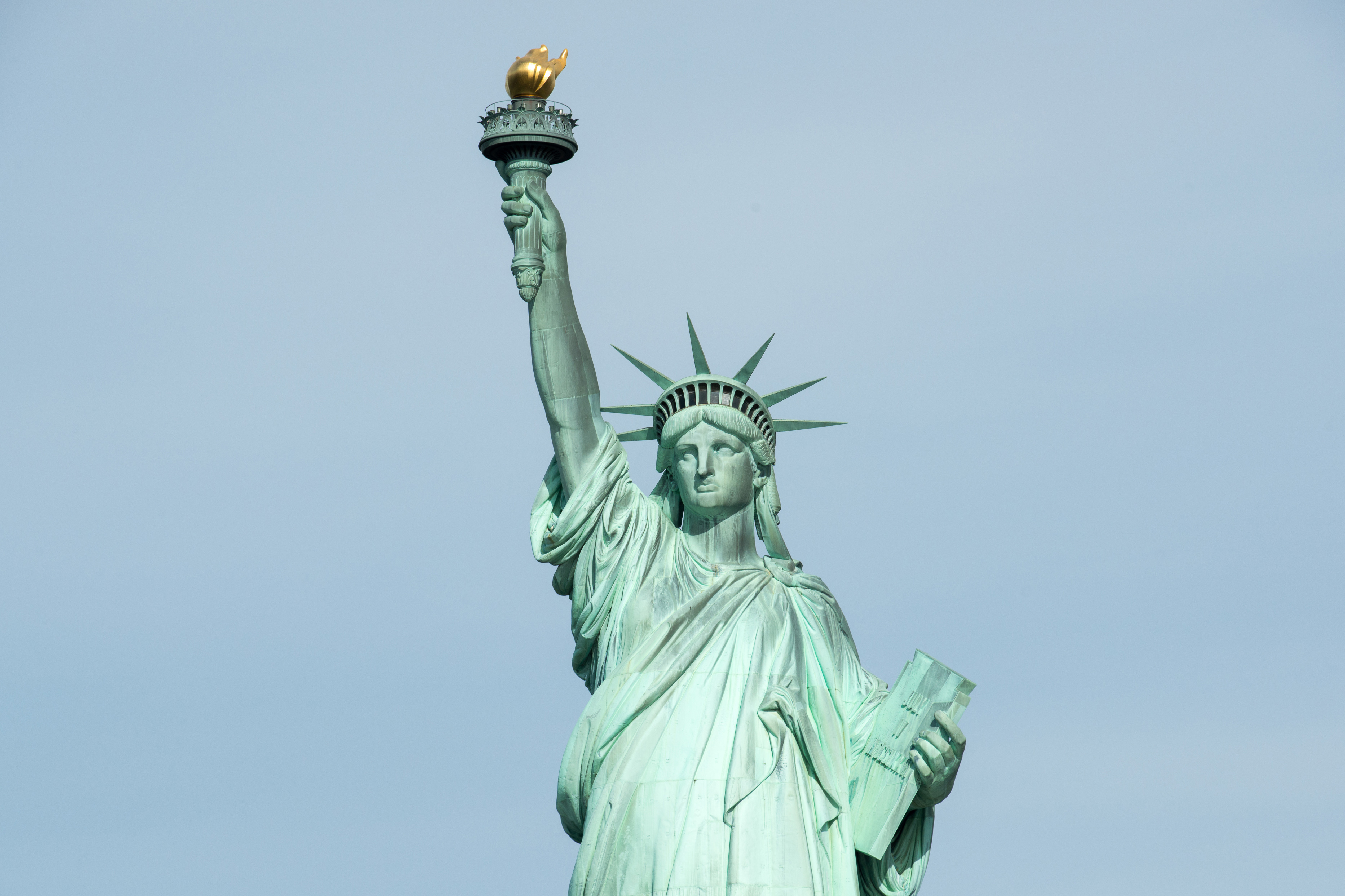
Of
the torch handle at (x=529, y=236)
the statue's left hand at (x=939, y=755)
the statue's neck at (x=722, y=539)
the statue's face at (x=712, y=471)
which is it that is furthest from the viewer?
the statue's neck at (x=722, y=539)

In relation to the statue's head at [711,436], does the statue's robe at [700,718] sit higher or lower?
lower

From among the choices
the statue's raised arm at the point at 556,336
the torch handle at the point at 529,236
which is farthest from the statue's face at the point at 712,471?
the torch handle at the point at 529,236

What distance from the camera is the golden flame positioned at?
22.5 metres

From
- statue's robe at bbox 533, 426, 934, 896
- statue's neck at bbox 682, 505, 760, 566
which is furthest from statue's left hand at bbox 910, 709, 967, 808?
statue's neck at bbox 682, 505, 760, 566

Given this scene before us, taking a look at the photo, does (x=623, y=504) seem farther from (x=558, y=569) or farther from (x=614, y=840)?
(x=614, y=840)

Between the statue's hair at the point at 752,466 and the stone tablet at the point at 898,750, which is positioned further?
the statue's hair at the point at 752,466

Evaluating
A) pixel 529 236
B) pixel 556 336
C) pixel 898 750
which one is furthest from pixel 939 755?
pixel 529 236

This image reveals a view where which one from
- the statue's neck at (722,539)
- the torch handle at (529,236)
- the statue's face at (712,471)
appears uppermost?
the torch handle at (529,236)

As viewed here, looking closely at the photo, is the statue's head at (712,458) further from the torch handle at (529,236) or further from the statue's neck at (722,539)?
the torch handle at (529,236)

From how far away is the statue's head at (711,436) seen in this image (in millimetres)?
22938

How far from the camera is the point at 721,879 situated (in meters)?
21.4

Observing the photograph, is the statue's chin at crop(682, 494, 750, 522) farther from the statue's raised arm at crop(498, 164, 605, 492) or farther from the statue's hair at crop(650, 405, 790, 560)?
the statue's raised arm at crop(498, 164, 605, 492)

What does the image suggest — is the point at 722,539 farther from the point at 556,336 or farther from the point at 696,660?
the point at 556,336

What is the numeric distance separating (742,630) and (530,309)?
2.69m
